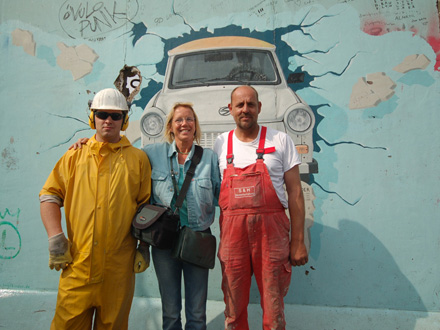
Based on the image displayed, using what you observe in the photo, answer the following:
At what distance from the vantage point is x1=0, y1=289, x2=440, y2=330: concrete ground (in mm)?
2793

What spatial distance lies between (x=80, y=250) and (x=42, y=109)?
7.24 ft

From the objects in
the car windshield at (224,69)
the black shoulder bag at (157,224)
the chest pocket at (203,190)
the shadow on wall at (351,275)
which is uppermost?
the car windshield at (224,69)

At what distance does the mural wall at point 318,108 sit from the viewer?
9.60 feet

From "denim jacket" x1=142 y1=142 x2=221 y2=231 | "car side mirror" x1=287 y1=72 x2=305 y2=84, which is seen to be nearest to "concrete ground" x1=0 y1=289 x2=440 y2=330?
"denim jacket" x1=142 y1=142 x2=221 y2=231

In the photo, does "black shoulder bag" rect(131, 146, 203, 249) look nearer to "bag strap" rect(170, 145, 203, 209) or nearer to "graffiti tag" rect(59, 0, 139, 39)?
"bag strap" rect(170, 145, 203, 209)

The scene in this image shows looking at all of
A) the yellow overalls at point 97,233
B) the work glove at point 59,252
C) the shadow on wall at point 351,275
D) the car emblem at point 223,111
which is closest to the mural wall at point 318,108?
the shadow on wall at point 351,275

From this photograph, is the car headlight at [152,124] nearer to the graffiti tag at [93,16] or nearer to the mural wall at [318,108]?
the mural wall at [318,108]

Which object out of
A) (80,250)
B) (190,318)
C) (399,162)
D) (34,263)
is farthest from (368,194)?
(34,263)

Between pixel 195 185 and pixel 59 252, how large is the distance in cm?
94

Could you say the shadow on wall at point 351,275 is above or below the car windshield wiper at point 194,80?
below

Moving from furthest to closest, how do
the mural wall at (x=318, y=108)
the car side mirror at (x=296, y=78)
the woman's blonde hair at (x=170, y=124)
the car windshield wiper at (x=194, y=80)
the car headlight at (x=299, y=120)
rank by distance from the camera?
1. the car windshield wiper at (x=194, y=80)
2. the car side mirror at (x=296, y=78)
3. the car headlight at (x=299, y=120)
4. the mural wall at (x=318, y=108)
5. the woman's blonde hair at (x=170, y=124)

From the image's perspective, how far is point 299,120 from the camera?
3.07 m

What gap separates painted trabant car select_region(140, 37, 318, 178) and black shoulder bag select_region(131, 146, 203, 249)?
3.78ft

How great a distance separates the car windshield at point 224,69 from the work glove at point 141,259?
Answer: 179cm
